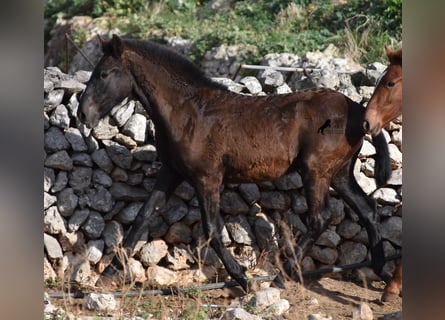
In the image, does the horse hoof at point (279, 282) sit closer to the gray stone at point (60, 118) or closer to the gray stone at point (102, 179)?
the gray stone at point (102, 179)

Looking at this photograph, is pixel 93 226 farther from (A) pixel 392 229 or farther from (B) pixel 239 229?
(A) pixel 392 229

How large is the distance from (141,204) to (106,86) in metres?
1.33

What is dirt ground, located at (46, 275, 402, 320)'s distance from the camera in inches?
234

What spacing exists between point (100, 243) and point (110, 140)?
990mm

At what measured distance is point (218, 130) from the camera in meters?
6.81

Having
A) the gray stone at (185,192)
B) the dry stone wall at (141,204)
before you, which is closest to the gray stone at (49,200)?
the dry stone wall at (141,204)

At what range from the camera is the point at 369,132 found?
21.5 ft

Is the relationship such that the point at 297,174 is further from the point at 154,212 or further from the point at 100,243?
the point at 100,243

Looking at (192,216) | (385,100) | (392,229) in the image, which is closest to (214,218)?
(192,216)

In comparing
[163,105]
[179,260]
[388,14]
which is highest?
[388,14]

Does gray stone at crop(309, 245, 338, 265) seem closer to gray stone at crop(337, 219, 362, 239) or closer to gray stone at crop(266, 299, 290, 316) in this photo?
gray stone at crop(337, 219, 362, 239)
